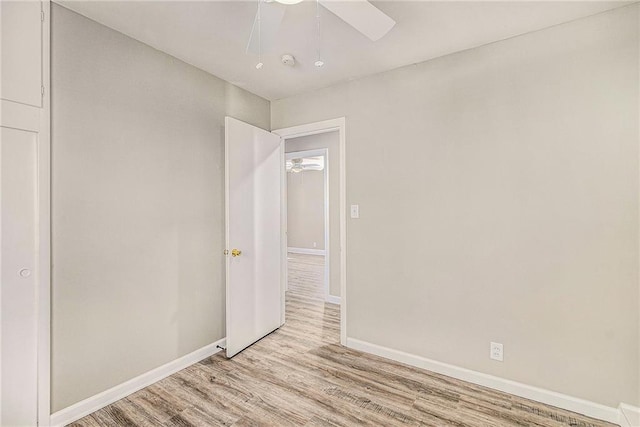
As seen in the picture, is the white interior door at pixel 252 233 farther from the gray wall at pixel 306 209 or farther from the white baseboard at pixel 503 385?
the gray wall at pixel 306 209

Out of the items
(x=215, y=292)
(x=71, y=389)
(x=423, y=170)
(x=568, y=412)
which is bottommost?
(x=568, y=412)

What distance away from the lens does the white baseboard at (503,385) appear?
1.87m

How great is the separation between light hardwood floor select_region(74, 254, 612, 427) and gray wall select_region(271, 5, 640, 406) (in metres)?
0.24

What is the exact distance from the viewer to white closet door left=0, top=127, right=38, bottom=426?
159 centimetres

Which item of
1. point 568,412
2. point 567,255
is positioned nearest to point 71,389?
point 568,412

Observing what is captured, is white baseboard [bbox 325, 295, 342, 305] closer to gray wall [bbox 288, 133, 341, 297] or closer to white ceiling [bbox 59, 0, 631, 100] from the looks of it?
gray wall [bbox 288, 133, 341, 297]

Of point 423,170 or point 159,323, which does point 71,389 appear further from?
point 423,170

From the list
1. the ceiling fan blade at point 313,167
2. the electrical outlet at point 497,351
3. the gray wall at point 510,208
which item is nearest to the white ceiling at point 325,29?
the gray wall at point 510,208

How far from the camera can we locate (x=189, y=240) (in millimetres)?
2533

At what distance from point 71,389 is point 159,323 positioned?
60 cm

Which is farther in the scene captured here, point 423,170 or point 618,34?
point 423,170

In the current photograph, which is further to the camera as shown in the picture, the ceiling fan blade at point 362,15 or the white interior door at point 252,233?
the white interior door at point 252,233

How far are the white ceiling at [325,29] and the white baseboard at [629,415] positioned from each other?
242 centimetres

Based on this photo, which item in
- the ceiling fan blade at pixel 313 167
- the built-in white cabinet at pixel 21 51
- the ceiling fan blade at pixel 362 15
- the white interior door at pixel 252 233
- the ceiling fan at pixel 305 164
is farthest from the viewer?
the ceiling fan blade at pixel 313 167
